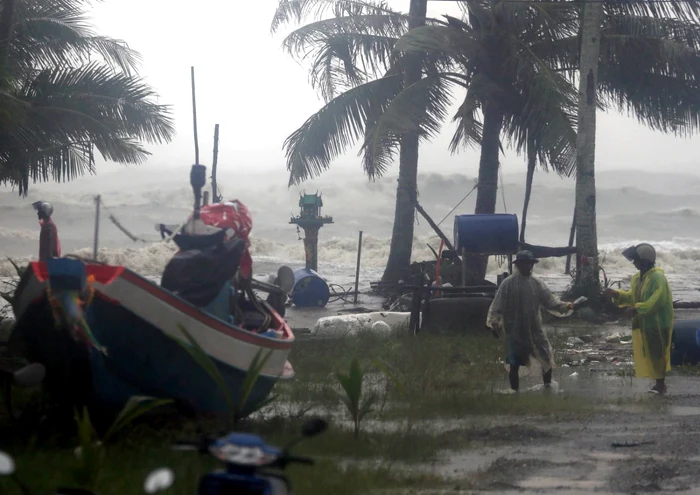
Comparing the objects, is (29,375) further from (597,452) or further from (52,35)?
(52,35)

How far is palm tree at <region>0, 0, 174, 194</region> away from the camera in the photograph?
17938mm

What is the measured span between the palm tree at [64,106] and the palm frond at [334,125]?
13.2ft

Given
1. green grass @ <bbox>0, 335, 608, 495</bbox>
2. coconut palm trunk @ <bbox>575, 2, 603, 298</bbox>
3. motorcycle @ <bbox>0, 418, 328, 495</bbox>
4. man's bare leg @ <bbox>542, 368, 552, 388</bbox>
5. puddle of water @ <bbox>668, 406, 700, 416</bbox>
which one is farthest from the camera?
coconut palm trunk @ <bbox>575, 2, 603, 298</bbox>

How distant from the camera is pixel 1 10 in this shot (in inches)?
723

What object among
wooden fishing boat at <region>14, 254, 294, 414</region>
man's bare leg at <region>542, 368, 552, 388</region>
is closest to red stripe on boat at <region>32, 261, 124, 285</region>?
wooden fishing boat at <region>14, 254, 294, 414</region>

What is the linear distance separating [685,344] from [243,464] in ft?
35.7

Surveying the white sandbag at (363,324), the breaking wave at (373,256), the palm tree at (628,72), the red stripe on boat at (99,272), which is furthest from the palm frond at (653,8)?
the breaking wave at (373,256)

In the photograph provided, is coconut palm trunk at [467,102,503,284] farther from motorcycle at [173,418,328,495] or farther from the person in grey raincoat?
motorcycle at [173,418,328,495]

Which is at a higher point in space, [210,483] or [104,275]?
[104,275]

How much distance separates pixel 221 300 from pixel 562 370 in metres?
6.28

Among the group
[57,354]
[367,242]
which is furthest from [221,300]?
[367,242]

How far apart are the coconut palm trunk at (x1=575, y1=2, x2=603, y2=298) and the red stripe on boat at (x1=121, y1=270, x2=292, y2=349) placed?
43.6 ft

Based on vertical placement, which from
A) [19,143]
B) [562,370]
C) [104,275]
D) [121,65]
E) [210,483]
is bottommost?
[562,370]

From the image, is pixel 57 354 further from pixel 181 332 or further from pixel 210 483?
Answer: pixel 210 483
